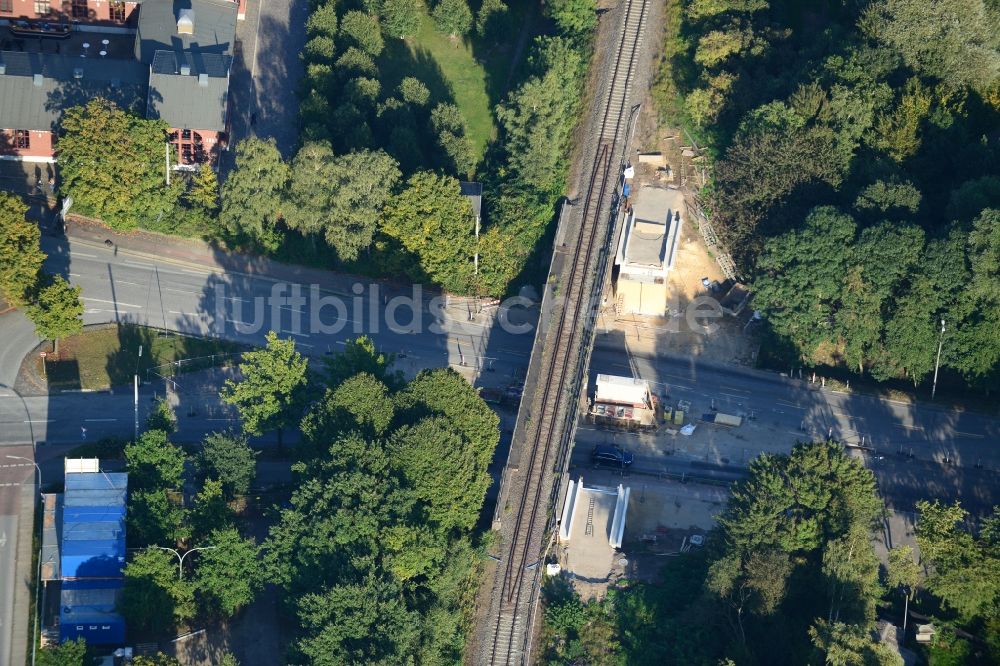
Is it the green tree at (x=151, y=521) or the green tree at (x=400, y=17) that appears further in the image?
the green tree at (x=400, y=17)

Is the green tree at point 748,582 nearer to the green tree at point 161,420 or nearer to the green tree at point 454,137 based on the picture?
the green tree at point 454,137

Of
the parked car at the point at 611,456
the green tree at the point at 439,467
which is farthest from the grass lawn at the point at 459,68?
the green tree at the point at 439,467

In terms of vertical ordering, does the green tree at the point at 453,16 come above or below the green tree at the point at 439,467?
above

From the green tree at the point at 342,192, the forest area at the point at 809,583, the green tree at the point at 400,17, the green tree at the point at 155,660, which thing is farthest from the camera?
the green tree at the point at 400,17

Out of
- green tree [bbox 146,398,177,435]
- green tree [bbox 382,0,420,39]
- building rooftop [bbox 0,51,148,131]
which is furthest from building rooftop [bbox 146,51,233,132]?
green tree [bbox 146,398,177,435]

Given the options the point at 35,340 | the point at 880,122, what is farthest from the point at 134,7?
the point at 880,122

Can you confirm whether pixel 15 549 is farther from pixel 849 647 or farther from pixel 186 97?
pixel 849 647

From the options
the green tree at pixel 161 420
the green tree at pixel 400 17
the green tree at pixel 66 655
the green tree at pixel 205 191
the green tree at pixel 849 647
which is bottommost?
the green tree at pixel 66 655

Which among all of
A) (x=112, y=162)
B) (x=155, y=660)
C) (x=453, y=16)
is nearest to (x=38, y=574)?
(x=155, y=660)
